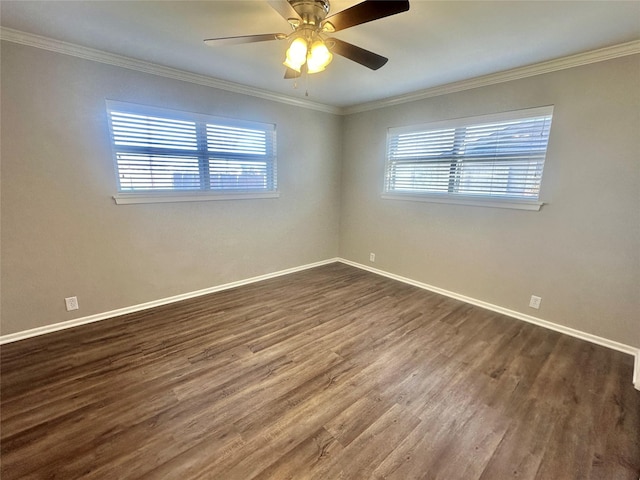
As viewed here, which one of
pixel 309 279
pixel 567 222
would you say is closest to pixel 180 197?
pixel 309 279

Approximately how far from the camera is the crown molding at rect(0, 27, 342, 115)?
218 cm

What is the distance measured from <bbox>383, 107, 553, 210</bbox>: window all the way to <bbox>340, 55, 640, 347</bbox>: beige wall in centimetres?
10

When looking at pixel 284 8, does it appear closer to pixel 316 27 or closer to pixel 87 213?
pixel 316 27

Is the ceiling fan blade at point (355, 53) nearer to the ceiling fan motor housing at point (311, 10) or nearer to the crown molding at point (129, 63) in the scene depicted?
the ceiling fan motor housing at point (311, 10)

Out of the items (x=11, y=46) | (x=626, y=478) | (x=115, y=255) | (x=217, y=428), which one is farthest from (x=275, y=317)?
(x=11, y=46)

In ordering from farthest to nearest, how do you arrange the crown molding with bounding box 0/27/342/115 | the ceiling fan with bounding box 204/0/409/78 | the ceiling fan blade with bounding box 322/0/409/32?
the crown molding with bounding box 0/27/342/115 < the ceiling fan with bounding box 204/0/409/78 < the ceiling fan blade with bounding box 322/0/409/32

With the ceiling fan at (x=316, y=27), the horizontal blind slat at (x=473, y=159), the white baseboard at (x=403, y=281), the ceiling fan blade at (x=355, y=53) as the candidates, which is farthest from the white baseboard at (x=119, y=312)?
the ceiling fan blade at (x=355, y=53)

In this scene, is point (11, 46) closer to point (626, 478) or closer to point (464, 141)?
point (464, 141)

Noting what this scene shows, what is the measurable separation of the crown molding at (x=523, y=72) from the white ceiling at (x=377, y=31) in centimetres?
8

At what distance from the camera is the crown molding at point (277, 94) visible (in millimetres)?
2204

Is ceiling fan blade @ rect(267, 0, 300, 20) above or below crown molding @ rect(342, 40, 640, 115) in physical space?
below

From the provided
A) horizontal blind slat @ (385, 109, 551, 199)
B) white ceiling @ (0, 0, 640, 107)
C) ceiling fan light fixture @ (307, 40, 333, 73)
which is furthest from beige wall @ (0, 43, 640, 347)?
ceiling fan light fixture @ (307, 40, 333, 73)

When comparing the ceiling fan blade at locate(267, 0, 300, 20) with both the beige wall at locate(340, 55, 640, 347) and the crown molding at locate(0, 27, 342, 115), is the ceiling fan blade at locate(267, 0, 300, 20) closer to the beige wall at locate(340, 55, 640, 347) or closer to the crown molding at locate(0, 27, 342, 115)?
the crown molding at locate(0, 27, 342, 115)

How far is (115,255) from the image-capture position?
9.21 ft
